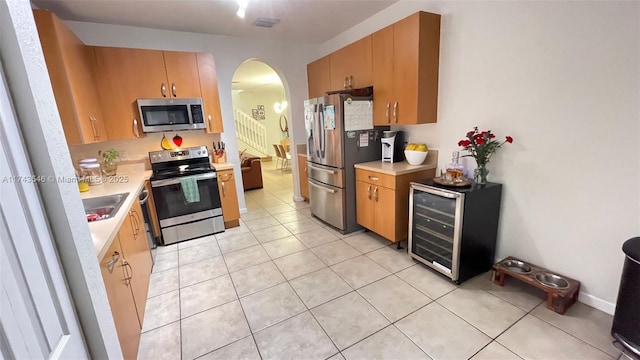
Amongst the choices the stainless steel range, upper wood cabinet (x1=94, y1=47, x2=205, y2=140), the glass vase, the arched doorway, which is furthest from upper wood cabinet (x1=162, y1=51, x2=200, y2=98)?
the arched doorway

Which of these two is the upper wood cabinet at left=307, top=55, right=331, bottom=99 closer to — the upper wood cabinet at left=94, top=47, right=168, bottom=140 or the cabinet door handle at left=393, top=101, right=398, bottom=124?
the cabinet door handle at left=393, top=101, right=398, bottom=124

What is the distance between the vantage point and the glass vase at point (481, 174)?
2.28 meters

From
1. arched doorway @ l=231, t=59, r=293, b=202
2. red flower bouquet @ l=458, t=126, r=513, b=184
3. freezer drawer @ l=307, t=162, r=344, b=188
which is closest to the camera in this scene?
red flower bouquet @ l=458, t=126, r=513, b=184

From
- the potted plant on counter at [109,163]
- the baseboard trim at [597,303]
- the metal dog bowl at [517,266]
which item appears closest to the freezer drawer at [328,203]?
the metal dog bowl at [517,266]

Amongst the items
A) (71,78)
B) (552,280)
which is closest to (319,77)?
(71,78)

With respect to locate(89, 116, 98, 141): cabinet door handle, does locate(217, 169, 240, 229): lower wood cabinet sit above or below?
below

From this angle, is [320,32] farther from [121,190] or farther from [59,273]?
[59,273]

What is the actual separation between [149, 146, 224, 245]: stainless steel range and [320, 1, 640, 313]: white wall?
291 cm

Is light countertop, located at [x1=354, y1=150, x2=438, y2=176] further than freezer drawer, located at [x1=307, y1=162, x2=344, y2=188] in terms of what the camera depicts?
No

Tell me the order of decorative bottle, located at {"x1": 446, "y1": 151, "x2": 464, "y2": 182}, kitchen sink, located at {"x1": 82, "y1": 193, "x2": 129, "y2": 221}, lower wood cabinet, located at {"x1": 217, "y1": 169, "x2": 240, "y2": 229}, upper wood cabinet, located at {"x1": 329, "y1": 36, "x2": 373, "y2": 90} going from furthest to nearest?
lower wood cabinet, located at {"x1": 217, "y1": 169, "x2": 240, "y2": 229}, upper wood cabinet, located at {"x1": 329, "y1": 36, "x2": 373, "y2": 90}, decorative bottle, located at {"x1": 446, "y1": 151, "x2": 464, "y2": 182}, kitchen sink, located at {"x1": 82, "y1": 193, "x2": 129, "y2": 221}

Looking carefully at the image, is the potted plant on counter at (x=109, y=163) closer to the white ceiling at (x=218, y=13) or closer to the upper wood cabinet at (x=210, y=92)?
the upper wood cabinet at (x=210, y=92)

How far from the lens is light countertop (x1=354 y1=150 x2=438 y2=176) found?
2685 mm

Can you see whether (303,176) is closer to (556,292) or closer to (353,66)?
(353,66)

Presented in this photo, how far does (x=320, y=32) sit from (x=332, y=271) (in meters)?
3.17
